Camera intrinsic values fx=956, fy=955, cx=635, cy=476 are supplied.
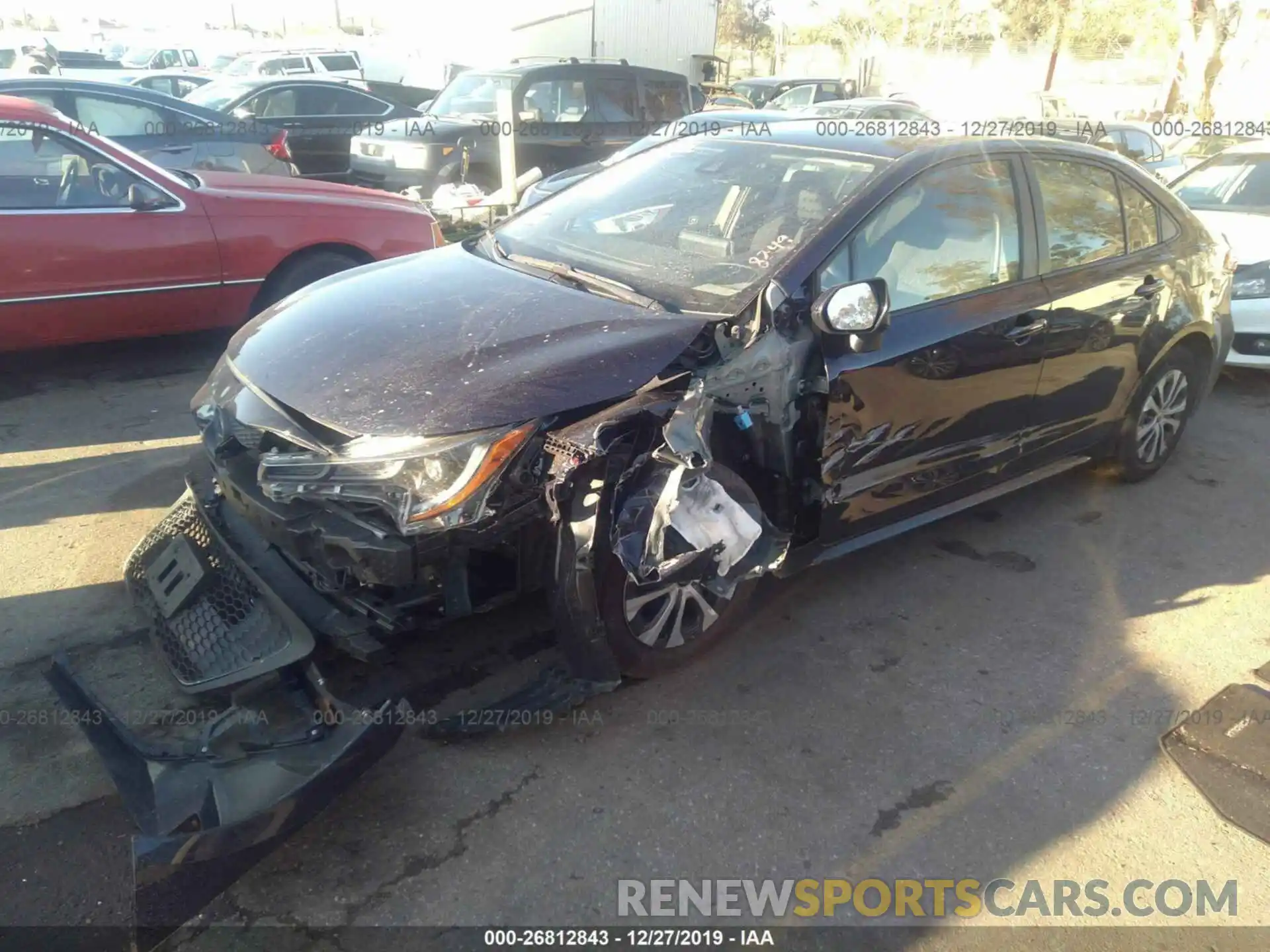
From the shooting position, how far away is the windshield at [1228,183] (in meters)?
7.54

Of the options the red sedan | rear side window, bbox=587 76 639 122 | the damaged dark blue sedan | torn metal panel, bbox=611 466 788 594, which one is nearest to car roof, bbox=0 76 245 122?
the red sedan

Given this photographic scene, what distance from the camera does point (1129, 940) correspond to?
2432mm

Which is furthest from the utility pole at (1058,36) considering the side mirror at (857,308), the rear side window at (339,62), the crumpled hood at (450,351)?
the crumpled hood at (450,351)

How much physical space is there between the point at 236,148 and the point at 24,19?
61.5 meters

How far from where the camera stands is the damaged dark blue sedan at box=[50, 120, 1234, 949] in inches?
102

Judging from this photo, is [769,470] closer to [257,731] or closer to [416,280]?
[416,280]

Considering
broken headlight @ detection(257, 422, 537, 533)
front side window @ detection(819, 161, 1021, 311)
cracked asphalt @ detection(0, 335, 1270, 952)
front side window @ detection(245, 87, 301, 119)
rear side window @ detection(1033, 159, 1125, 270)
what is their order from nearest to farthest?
cracked asphalt @ detection(0, 335, 1270, 952), broken headlight @ detection(257, 422, 537, 533), front side window @ detection(819, 161, 1021, 311), rear side window @ detection(1033, 159, 1125, 270), front side window @ detection(245, 87, 301, 119)

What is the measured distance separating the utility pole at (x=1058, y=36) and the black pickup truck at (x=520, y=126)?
25.3 metres

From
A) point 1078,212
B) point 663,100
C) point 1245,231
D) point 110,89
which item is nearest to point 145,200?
point 110,89

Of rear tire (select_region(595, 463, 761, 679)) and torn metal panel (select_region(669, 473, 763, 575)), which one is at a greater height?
torn metal panel (select_region(669, 473, 763, 575))

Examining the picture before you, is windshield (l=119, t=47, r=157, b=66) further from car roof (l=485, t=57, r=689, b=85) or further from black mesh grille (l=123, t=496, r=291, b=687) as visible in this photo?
black mesh grille (l=123, t=496, r=291, b=687)

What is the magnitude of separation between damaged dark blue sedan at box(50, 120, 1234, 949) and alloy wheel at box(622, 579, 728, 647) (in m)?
0.01

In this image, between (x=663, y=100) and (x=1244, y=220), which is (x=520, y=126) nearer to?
(x=663, y=100)

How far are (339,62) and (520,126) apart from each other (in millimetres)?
10867
